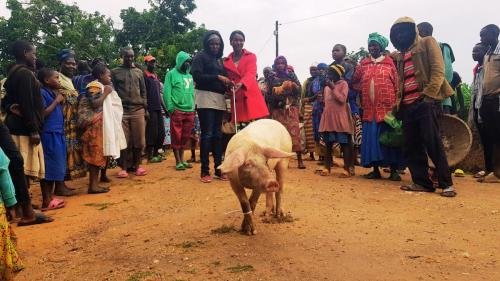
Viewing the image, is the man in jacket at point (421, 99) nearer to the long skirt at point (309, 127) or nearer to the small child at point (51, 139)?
the long skirt at point (309, 127)

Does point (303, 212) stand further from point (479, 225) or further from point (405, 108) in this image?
point (405, 108)

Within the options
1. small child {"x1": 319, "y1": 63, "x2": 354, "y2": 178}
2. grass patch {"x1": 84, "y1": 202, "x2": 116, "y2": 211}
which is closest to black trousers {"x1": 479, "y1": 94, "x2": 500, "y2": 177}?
small child {"x1": 319, "y1": 63, "x2": 354, "y2": 178}

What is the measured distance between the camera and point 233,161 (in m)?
4.04

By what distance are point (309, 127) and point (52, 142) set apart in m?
5.04

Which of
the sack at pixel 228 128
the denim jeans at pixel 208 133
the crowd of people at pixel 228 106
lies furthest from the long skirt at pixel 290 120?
the denim jeans at pixel 208 133

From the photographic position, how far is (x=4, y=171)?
3.44m

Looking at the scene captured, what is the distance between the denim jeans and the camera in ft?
22.6

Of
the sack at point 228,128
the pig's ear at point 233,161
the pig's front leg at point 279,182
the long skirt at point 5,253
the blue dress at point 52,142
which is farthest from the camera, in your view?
the sack at point 228,128

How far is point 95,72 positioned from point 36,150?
1.82 metres

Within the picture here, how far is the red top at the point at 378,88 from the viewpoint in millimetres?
7090

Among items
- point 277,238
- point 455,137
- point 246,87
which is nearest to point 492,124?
point 455,137

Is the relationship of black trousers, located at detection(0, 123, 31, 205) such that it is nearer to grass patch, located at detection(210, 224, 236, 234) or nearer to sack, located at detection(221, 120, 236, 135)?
grass patch, located at detection(210, 224, 236, 234)

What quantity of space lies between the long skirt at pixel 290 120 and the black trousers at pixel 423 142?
2131mm

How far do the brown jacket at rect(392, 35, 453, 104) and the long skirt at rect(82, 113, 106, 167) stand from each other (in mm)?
4631
